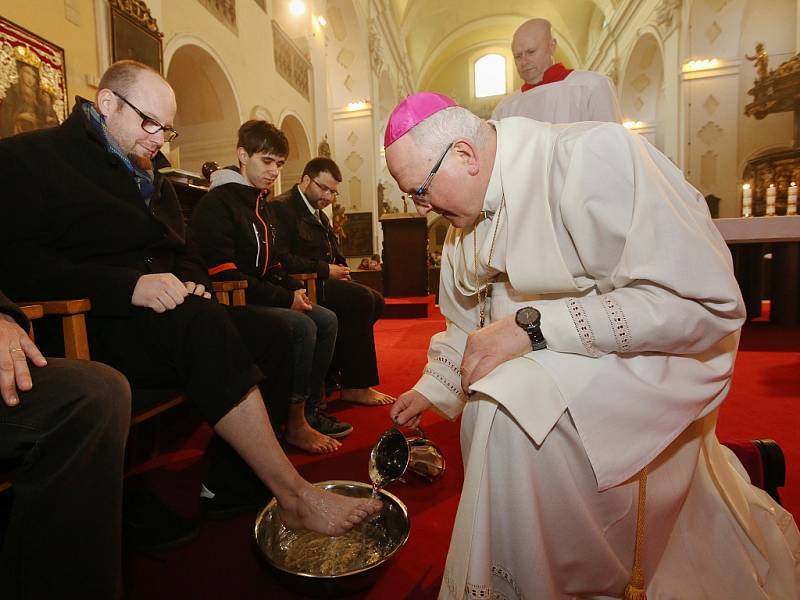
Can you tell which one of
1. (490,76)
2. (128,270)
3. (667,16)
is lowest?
(128,270)

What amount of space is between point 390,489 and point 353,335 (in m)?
1.35

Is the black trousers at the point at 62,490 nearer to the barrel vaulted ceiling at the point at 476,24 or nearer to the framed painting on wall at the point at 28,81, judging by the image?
the framed painting on wall at the point at 28,81

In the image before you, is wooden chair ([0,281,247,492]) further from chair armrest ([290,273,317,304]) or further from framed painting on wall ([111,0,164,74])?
framed painting on wall ([111,0,164,74])

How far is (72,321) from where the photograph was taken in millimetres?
1456

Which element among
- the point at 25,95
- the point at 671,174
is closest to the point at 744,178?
the point at 671,174

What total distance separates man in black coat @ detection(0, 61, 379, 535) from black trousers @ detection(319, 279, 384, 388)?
1.44 m

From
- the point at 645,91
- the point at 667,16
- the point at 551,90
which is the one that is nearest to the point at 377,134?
the point at 667,16

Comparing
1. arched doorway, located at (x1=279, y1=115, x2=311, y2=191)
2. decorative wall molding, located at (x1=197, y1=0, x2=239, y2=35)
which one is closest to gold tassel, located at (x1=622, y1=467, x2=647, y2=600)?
decorative wall molding, located at (x1=197, y1=0, x2=239, y2=35)

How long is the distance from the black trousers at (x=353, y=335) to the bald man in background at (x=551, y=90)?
4.91ft

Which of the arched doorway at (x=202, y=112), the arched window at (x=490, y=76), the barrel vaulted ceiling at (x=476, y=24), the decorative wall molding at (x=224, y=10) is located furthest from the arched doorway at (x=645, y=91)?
the arched doorway at (x=202, y=112)

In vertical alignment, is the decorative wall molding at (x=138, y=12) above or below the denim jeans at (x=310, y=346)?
above

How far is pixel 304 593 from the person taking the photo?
4.03ft

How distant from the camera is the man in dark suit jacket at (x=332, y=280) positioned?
3.19m

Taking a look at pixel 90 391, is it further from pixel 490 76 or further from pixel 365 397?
pixel 490 76
